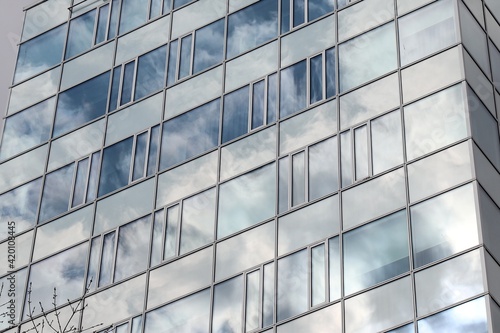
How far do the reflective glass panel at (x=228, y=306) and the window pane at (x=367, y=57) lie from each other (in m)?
6.34

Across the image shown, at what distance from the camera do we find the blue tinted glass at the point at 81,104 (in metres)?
43.7

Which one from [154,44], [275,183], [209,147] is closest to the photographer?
[275,183]

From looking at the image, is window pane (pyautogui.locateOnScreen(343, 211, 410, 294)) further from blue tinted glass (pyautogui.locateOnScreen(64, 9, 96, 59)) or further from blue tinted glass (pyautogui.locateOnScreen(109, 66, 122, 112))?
blue tinted glass (pyautogui.locateOnScreen(64, 9, 96, 59))

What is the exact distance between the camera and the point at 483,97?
35.6 m

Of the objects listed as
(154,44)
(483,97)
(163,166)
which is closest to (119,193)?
(163,166)

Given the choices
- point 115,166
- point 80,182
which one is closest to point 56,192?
point 80,182

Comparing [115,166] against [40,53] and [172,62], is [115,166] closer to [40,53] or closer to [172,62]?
[172,62]

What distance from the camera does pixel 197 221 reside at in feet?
126

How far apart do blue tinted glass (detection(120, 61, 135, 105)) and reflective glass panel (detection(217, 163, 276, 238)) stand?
6.31 m

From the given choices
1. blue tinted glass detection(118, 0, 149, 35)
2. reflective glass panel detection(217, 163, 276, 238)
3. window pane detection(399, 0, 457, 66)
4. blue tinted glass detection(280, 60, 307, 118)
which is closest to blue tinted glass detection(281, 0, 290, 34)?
blue tinted glass detection(280, 60, 307, 118)

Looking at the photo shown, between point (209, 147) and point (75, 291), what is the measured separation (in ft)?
19.2

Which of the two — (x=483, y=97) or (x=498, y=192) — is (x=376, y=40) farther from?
(x=498, y=192)

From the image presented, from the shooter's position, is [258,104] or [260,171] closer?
[260,171]

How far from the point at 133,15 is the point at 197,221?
9.91 m
